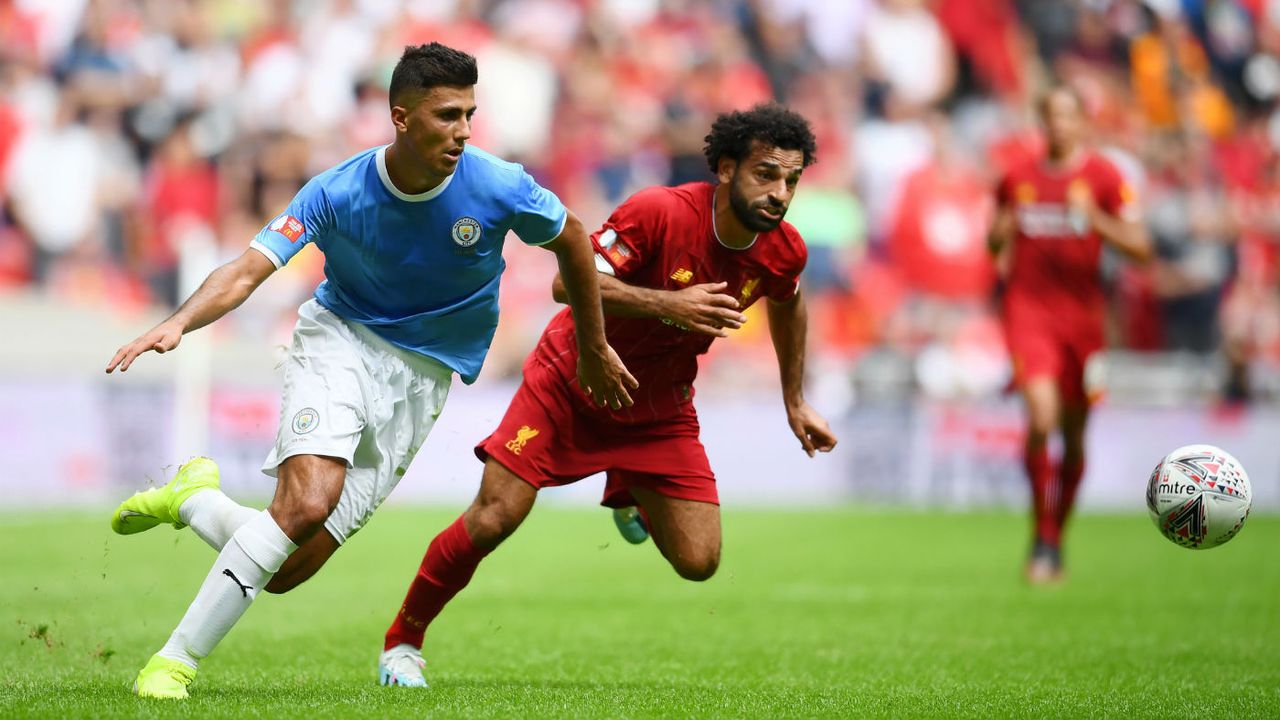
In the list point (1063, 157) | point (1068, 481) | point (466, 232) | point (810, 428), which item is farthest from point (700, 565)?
point (1063, 157)

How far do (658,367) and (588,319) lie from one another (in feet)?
3.02

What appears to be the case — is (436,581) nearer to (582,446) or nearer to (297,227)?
(582,446)

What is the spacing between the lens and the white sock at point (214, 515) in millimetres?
5926

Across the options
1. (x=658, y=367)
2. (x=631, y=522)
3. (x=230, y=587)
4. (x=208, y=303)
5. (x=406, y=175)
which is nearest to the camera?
(x=208, y=303)

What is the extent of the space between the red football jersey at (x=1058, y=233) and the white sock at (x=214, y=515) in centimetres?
707

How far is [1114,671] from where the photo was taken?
700 centimetres

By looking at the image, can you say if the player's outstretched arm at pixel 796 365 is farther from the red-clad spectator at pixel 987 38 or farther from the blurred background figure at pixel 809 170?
the red-clad spectator at pixel 987 38

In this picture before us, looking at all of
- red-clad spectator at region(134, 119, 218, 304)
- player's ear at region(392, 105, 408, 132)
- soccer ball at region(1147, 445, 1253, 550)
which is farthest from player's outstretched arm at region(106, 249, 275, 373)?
red-clad spectator at region(134, 119, 218, 304)

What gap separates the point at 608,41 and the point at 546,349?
15.6 metres

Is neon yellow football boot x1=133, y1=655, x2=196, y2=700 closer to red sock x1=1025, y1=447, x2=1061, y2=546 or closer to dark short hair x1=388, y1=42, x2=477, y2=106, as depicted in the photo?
dark short hair x1=388, y1=42, x2=477, y2=106

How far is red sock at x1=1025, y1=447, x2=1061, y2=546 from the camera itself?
11.1 m

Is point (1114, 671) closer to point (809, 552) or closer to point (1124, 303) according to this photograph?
point (809, 552)

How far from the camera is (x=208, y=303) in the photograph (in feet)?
17.7

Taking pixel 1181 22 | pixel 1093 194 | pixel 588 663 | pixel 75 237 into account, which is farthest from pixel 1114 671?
pixel 1181 22
